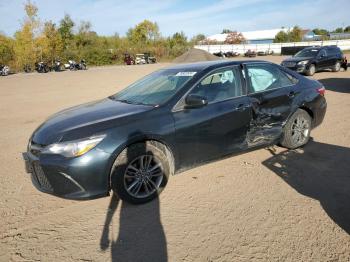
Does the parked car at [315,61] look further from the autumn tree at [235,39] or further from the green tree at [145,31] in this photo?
the autumn tree at [235,39]

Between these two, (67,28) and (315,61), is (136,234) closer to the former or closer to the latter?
(315,61)

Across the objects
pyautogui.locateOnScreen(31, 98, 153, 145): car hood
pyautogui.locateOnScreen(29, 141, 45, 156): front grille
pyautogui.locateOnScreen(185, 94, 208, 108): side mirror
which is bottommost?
pyautogui.locateOnScreen(29, 141, 45, 156): front grille

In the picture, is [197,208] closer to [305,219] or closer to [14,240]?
[305,219]

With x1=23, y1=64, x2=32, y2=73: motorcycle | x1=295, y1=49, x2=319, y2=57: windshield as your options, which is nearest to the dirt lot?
x1=295, y1=49, x2=319, y2=57: windshield

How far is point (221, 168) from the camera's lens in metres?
4.83

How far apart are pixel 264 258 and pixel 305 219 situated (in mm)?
853

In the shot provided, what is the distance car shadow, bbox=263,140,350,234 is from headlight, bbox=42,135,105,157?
2.57 m

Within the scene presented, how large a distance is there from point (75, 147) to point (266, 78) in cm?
311

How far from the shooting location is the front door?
13.2ft

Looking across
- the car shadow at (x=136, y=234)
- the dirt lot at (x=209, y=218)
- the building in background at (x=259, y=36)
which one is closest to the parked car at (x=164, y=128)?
the car shadow at (x=136, y=234)

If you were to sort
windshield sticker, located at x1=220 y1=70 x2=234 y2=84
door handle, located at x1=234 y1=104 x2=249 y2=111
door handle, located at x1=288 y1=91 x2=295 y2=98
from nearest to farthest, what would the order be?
1. door handle, located at x1=234 y1=104 x2=249 y2=111
2. windshield sticker, located at x1=220 y1=70 x2=234 y2=84
3. door handle, located at x1=288 y1=91 x2=295 y2=98

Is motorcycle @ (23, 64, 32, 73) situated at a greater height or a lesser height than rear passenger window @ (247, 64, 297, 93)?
greater

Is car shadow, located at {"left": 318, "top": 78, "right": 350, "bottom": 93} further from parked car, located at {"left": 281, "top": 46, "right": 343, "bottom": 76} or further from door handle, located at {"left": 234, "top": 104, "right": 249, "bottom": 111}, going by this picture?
door handle, located at {"left": 234, "top": 104, "right": 249, "bottom": 111}

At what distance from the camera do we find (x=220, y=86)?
4.47 metres
